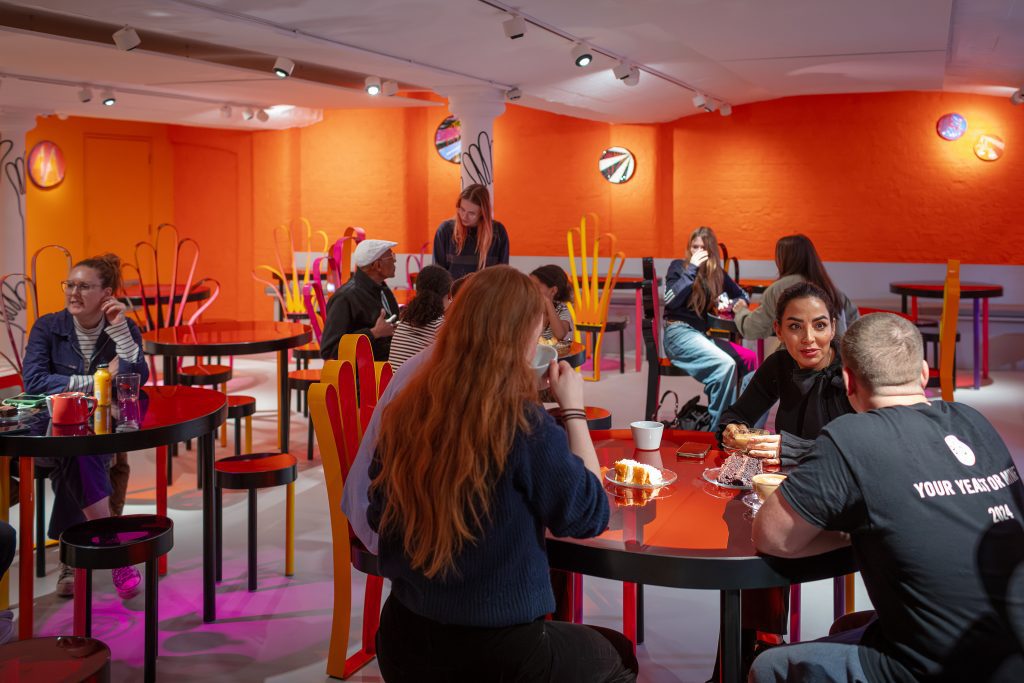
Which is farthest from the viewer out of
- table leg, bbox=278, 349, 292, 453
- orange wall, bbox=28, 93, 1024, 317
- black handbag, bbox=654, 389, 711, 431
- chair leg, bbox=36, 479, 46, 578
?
orange wall, bbox=28, 93, 1024, 317

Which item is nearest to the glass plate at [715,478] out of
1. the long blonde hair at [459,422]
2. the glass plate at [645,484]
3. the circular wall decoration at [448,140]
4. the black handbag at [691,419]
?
the glass plate at [645,484]

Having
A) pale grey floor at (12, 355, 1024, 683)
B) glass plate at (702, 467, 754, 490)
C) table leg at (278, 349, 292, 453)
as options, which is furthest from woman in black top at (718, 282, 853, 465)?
table leg at (278, 349, 292, 453)

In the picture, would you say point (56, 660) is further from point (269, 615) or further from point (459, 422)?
point (269, 615)

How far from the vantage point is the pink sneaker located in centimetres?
372

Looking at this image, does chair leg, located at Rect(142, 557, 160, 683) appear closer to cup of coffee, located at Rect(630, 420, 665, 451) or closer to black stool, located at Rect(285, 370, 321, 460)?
cup of coffee, located at Rect(630, 420, 665, 451)

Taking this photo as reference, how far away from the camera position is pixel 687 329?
599 centimetres

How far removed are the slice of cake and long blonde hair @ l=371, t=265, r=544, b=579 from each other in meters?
0.53

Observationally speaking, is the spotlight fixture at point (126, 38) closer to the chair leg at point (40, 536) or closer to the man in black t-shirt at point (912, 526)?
the chair leg at point (40, 536)

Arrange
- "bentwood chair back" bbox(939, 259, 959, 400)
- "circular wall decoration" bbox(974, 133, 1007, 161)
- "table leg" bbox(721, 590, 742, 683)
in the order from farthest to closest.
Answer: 1. "circular wall decoration" bbox(974, 133, 1007, 161)
2. "bentwood chair back" bbox(939, 259, 959, 400)
3. "table leg" bbox(721, 590, 742, 683)

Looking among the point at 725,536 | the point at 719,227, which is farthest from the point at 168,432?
the point at 719,227

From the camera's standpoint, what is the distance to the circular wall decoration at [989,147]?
9352mm

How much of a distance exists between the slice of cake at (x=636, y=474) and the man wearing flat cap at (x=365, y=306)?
9.57 ft

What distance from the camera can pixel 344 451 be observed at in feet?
9.61

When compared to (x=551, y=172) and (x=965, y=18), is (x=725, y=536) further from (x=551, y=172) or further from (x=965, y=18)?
(x=551, y=172)
